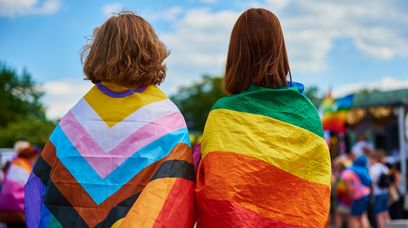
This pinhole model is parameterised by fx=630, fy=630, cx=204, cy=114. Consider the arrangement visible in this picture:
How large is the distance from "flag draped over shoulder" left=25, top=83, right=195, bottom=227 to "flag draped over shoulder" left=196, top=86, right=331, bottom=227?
14 cm

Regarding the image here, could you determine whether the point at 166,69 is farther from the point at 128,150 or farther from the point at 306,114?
the point at 306,114

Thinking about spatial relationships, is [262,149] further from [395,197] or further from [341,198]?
[395,197]

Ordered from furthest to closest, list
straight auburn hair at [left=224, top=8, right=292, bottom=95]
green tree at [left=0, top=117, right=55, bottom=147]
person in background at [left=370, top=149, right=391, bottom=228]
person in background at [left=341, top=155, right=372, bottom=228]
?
1. green tree at [left=0, top=117, right=55, bottom=147]
2. person in background at [left=370, top=149, right=391, bottom=228]
3. person in background at [left=341, top=155, right=372, bottom=228]
4. straight auburn hair at [left=224, top=8, right=292, bottom=95]

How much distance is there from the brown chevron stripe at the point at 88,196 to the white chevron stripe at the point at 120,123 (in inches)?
7.9

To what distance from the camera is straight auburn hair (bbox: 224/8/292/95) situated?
3352 mm

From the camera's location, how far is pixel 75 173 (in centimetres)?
313

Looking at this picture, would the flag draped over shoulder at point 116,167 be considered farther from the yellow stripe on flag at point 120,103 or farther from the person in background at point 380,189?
the person in background at point 380,189

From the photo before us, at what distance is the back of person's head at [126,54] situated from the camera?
322 cm

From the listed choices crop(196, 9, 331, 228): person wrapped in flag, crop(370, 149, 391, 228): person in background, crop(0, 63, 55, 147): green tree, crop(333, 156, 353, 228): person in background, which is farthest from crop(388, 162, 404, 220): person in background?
crop(0, 63, 55, 147): green tree

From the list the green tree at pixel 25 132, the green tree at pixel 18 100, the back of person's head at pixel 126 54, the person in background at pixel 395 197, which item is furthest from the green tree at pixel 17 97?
the back of person's head at pixel 126 54

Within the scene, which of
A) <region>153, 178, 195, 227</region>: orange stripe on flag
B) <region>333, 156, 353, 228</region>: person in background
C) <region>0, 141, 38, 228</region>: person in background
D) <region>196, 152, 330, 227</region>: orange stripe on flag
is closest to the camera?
<region>153, 178, 195, 227</region>: orange stripe on flag

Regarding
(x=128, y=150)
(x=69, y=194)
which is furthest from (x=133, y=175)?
(x=69, y=194)

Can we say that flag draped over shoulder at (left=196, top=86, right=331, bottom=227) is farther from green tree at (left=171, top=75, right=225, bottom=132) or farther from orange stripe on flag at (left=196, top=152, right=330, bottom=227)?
green tree at (left=171, top=75, right=225, bottom=132)

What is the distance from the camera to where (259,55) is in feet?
11.1
